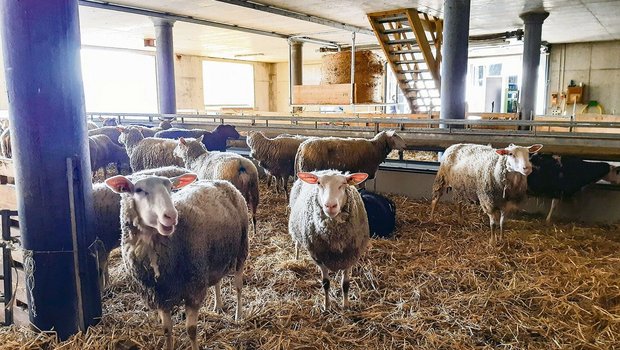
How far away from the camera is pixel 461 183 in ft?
20.2

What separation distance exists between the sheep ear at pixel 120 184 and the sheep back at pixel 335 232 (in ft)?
5.15

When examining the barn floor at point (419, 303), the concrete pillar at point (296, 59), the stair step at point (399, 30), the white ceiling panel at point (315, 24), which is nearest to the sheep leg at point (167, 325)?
the barn floor at point (419, 303)

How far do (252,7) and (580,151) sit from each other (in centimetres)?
819

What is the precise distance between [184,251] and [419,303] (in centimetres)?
216

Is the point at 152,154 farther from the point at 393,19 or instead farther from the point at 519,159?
the point at 393,19

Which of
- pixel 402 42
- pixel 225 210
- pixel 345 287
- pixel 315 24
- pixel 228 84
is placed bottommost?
pixel 345 287

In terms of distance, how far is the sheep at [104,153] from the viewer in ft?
26.3

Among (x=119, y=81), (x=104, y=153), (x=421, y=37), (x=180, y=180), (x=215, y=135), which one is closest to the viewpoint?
(x=180, y=180)

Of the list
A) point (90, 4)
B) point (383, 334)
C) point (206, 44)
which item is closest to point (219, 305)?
point (383, 334)

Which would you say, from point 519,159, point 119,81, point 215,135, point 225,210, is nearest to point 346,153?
point 519,159

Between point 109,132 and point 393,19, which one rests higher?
point 393,19

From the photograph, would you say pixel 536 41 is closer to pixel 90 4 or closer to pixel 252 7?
pixel 252 7

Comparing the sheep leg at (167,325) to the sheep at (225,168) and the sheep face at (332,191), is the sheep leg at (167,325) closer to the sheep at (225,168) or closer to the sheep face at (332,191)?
the sheep face at (332,191)

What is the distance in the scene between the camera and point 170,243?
2.97m
